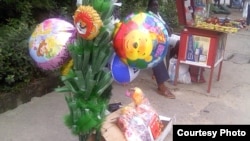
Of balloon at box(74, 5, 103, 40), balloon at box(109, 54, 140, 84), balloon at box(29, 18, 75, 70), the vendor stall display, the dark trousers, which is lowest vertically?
the dark trousers

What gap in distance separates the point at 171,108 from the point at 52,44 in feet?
7.28

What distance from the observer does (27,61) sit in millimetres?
4352

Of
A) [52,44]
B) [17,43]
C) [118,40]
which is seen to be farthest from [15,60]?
[118,40]

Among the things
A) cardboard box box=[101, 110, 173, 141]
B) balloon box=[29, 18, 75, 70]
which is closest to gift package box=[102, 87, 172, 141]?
cardboard box box=[101, 110, 173, 141]

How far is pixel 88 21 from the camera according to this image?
8.30 ft

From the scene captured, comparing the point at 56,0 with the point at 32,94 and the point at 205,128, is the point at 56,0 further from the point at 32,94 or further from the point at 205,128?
the point at 205,128

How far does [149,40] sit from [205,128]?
1.00m

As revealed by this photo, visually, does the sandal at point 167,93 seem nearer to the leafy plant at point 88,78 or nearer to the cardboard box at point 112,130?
the cardboard box at point 112,130

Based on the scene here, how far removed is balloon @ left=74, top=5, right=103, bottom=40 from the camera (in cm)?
253

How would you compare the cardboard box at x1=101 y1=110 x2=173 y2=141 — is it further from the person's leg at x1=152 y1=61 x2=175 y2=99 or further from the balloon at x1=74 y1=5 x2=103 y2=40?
the person's leg at x1=152 y1=61 x2=175 y2=99

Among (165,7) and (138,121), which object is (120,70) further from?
(165,7)

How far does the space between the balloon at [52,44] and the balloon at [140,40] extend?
0.39 metres

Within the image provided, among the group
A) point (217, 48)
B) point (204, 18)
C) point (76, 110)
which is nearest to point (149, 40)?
point (76, 110)

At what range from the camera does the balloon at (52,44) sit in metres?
2.80
